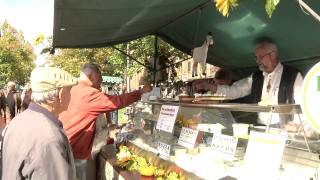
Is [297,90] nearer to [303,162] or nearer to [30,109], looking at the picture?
[303,162]

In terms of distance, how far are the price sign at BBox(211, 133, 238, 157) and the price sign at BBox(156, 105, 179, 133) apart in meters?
Answer: 0.71

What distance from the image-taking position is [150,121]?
18.8ft

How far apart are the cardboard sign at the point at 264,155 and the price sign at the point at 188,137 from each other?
54.4 inches

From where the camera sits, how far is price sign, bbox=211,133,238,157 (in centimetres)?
349

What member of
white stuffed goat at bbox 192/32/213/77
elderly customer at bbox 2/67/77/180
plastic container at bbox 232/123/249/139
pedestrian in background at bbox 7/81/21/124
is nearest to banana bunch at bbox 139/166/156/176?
plastic container at bbox 232/123/249/139

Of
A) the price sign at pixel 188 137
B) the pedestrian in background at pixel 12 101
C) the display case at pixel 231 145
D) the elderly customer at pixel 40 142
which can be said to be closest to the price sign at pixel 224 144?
Answer: the display case at pixel 231 145

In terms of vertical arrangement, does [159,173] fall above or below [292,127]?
below

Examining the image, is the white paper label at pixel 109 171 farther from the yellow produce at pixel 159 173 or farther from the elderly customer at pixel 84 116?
the yellow produce at pixel 159 173

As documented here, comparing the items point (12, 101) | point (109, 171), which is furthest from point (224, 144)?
point (12, 101)

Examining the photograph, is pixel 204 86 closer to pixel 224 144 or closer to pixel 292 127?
pixel 224 144

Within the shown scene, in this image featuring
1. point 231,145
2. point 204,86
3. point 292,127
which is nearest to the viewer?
point 292,127

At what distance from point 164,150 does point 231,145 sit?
120 cm

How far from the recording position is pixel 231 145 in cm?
351

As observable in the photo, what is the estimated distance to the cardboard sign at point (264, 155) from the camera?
262 centimetres
